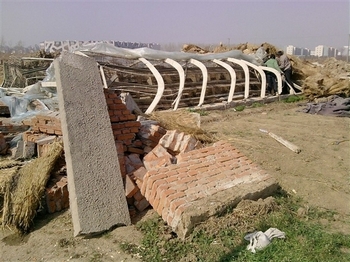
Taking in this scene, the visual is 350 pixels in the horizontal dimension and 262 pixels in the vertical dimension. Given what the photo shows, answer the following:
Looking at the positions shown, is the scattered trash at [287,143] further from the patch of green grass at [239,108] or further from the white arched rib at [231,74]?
the white arched rib at [231,74]

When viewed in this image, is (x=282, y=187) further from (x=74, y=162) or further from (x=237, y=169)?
(x=74, y=162)

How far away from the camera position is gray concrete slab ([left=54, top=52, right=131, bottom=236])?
358 centimetres

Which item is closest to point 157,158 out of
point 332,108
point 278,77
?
point 332,108

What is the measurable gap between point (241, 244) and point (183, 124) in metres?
3.41

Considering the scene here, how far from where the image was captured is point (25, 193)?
12.7ft

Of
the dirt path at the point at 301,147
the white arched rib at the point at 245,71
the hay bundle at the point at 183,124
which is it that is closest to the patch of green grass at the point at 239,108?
the dirt path at the point at 301,147

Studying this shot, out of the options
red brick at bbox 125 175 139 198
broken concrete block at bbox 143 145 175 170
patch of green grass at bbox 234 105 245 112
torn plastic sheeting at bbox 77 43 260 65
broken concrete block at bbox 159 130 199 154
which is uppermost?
torn plastic sheeting at bbox 77 43 260 65

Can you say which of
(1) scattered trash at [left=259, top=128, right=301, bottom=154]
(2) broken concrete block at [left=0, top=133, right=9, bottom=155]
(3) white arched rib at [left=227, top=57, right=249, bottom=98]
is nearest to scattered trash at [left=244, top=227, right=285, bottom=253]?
(1) scattered trash at [left=259, top=128, right=301, bottom=154]

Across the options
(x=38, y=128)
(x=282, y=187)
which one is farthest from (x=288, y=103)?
(x=38, y=128)

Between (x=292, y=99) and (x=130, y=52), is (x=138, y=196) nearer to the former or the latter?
(x=130, y=52)

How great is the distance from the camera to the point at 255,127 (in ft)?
24.6

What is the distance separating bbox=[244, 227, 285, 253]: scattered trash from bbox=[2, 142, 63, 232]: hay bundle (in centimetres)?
247

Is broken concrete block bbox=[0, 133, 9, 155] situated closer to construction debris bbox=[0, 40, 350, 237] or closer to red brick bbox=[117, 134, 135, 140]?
construction debris bbox=[0, 40, 350, 237]

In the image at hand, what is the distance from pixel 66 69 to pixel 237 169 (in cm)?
272
